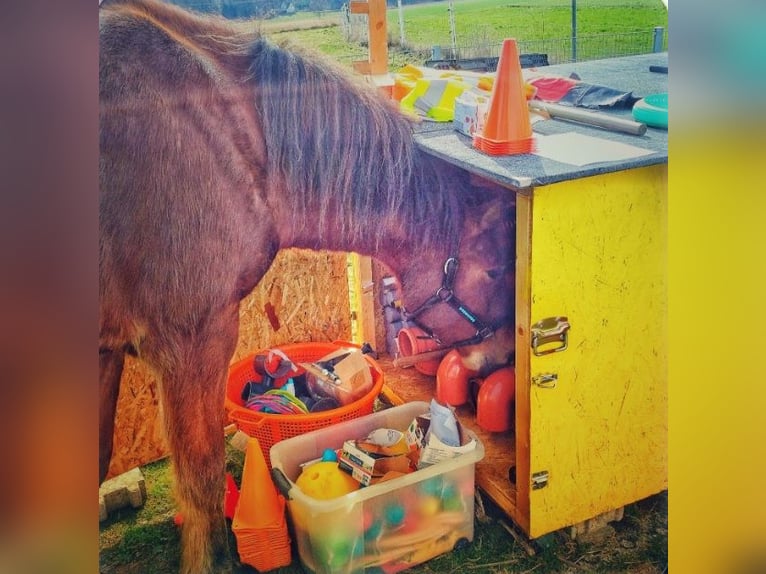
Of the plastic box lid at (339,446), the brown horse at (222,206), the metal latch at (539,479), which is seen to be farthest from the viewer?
the metal latch at (539,479)

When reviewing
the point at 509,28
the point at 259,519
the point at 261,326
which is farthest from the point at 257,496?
the point at 509,28

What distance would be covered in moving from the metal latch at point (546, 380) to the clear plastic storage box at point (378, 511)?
7.4 inches

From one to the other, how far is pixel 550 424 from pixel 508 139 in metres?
0.64

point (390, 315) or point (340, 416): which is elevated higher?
point (390, 315)

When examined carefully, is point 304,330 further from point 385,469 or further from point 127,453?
point 127,453

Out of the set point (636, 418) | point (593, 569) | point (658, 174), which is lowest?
point (593, 569)

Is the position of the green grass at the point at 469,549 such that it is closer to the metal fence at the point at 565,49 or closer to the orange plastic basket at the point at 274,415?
→ the orange plastic basket at the point at 274,415

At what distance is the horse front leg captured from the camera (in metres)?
1.69

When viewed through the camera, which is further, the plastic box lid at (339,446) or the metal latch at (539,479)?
the metal latch at (539,479)

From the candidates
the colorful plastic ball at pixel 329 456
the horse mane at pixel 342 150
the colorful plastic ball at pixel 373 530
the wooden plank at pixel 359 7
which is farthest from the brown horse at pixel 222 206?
the colorful plastic ball at pixel 373 530

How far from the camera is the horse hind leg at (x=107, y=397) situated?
171cm

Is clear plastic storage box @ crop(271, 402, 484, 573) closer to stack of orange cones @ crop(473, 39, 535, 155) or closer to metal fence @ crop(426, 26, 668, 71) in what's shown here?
stack of orange cones @ crop(473, 39, 535, 155)
